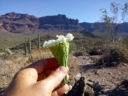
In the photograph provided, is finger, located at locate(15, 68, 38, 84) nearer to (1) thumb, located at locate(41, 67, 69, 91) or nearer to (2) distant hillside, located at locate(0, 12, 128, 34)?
(1) thumb, located at locate(41, 67, 69, 91)

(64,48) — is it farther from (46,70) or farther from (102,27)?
(102,27)

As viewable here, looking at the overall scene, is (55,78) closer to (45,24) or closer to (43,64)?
(43,64)

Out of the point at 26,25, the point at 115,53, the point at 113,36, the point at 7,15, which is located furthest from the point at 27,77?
the point at 7,15

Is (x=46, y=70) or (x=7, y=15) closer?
(x=46, y=70)

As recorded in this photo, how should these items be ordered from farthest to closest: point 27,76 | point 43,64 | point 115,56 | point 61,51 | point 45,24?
point 45,24 < point 115,56 < point 43,64 < point 61,51 < point 27,76

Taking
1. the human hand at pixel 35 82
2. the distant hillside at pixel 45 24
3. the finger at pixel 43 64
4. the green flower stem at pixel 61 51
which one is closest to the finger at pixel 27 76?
the human hand at pixel 35 82

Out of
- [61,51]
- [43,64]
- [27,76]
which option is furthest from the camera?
[43,64]

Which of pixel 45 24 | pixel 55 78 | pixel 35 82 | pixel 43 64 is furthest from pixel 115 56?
pixel 45 24

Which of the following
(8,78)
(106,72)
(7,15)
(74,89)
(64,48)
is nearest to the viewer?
(64,48)
